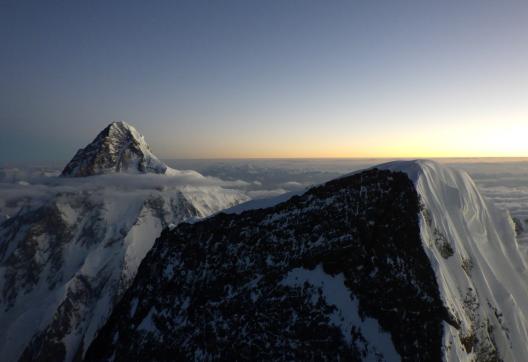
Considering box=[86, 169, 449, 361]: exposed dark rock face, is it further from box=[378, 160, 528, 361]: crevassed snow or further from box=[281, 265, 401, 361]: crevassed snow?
box=[378, 160, 528, 361]: crevassed snow

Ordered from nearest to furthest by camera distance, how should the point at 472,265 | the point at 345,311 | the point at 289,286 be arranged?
the point at 345,311 < the point at 289,286 < the point at 472,265

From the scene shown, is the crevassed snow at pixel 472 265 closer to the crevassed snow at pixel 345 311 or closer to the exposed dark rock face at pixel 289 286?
the exposed dark rock face at pixel 289 286

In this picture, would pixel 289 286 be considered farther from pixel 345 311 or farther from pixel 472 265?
pixel 472 265

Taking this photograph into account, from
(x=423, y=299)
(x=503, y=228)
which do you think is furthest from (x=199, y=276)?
(x=503, y=228)

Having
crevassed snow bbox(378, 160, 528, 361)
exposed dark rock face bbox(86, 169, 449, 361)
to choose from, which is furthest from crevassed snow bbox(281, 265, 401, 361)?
crevassed snow bbox(378, 160, 528, 361)

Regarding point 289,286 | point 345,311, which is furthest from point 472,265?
point 289,286
